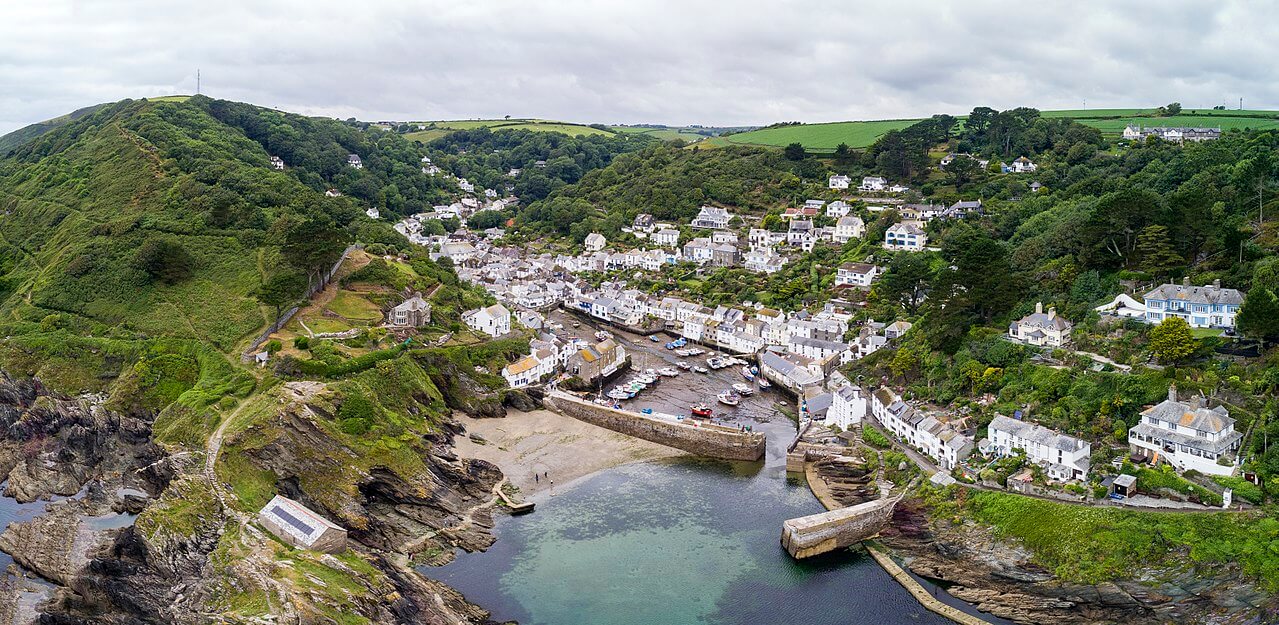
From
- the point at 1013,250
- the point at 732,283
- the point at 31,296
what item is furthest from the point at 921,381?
the point at 31,296

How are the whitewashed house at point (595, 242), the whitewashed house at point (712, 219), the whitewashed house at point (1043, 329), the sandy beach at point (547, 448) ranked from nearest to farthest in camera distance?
the sandy beach at point (547, 448) < the whitewashed house at point (1043, 329) < the whitewashed house at point (712, 219) < the whitewashed house at point (595, 242)

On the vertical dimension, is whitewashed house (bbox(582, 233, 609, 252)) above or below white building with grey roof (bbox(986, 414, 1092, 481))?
above

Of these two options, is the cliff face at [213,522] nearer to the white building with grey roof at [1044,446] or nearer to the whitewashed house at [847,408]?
the whitewashed house at [847,408]

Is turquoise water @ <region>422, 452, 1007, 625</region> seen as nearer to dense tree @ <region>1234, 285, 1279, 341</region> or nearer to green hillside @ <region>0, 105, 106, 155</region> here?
dense tree @ <region>1234, 285, 1279, 341</region>

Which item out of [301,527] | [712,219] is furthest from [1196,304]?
[712,219]

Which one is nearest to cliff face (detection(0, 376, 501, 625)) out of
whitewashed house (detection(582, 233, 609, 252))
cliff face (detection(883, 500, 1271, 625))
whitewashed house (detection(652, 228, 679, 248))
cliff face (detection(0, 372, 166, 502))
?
cliff face (detection(0, 372, 166, 502))

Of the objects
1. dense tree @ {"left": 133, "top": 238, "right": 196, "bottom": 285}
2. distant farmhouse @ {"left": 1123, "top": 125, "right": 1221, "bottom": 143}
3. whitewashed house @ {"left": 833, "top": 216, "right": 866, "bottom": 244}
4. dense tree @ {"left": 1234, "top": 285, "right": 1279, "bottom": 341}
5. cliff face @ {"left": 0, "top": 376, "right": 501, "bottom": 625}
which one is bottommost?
cliff face @ {"left": 0, "top": 376, "right": 501, "bottom": 625}

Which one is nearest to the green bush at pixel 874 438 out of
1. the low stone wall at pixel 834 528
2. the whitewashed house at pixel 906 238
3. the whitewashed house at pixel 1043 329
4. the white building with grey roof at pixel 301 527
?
the low stone wall at pixel 834 528
